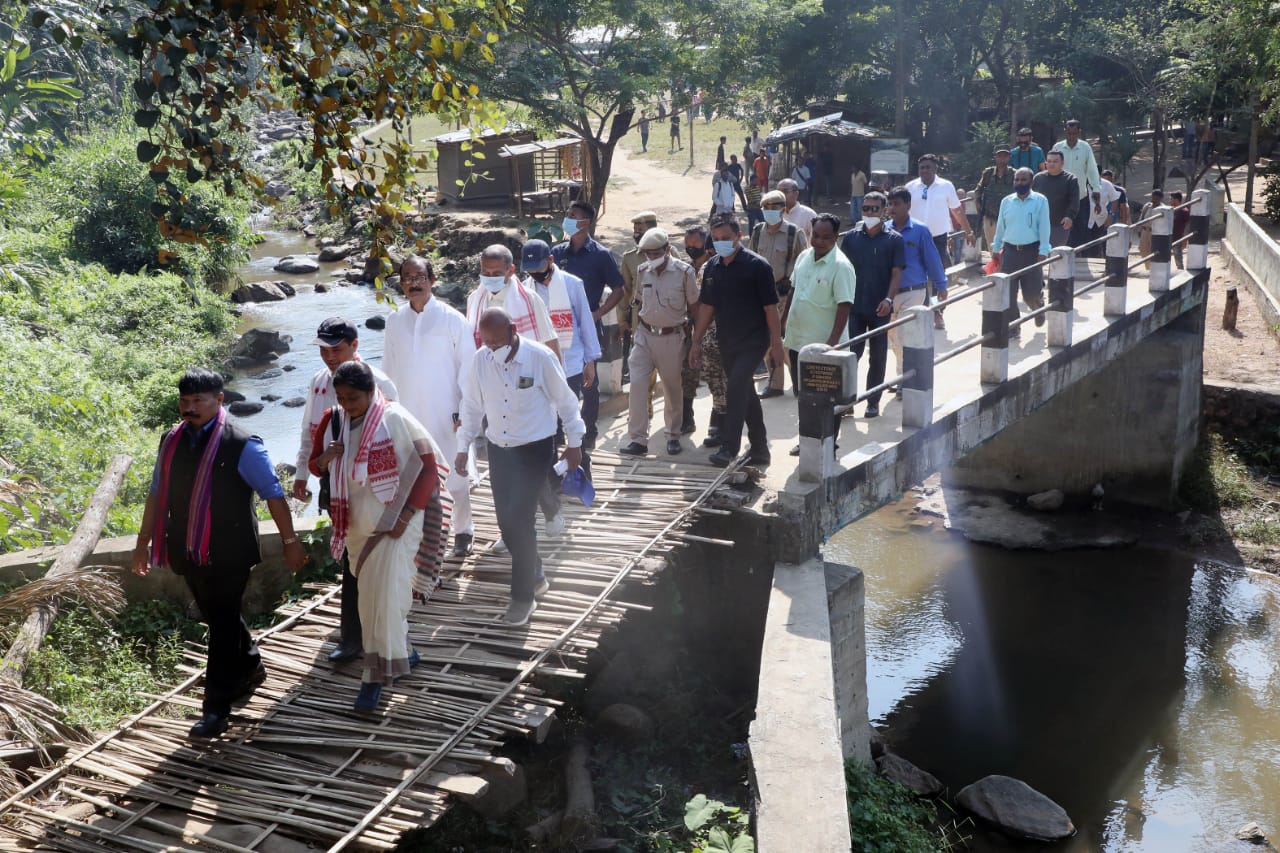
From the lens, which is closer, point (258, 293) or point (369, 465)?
point (369, 465)

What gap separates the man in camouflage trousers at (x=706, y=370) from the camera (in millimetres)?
8359

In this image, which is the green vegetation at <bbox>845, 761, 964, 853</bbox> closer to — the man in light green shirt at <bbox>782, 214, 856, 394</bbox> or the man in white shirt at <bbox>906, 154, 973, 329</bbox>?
the man in light green shirt at <bbox>782, 214, 856, 394</bbox>

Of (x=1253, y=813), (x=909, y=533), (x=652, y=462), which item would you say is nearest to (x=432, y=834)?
(x=652, y=462)

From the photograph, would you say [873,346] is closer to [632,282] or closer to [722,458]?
[722,458]

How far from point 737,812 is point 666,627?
2.10 metres

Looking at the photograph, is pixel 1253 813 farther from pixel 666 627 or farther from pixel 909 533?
pixel 909 533

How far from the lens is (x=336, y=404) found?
5812 mm

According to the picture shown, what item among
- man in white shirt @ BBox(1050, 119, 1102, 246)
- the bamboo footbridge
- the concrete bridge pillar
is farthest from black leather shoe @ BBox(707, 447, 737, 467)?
man in white shirt @ BBox(1050, 119, 1102, 246)

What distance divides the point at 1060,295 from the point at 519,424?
21.2 feet

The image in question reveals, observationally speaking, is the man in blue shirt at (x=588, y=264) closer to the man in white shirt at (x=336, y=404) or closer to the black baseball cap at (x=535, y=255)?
the black baseball cap at (x=535, y=255)

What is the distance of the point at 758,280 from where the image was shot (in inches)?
298

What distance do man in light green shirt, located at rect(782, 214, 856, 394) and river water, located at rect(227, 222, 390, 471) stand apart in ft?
28.9

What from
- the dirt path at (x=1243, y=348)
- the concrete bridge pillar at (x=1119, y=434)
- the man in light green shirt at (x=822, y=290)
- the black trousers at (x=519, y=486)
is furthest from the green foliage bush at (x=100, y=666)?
the dirt path at (x=1243, y=348)

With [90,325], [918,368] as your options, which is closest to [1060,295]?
[918,368]
